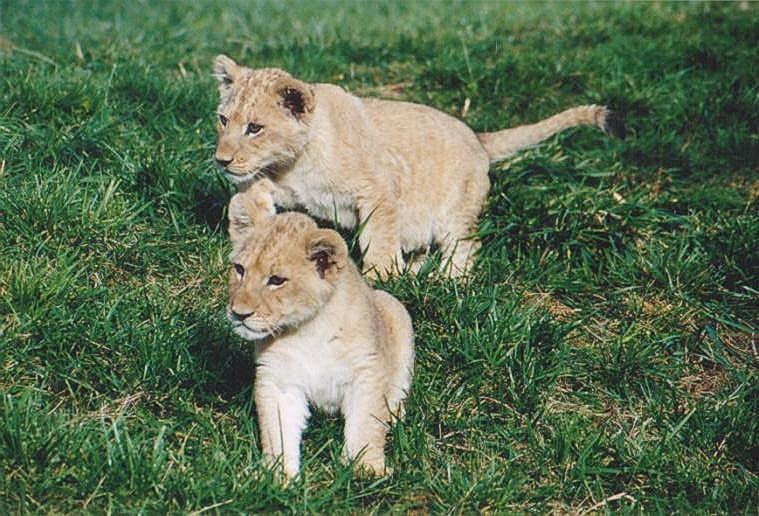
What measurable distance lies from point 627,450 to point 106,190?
326 cm

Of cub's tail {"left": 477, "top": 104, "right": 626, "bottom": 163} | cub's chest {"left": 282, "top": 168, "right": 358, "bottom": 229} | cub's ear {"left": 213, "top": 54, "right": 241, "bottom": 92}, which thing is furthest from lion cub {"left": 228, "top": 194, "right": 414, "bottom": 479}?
cub's tail {"left": 477, "top": 104, "right": 626, "bottom": 163}

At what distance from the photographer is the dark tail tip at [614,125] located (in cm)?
643

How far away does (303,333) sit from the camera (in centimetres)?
425

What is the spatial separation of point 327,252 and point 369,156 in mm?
2057

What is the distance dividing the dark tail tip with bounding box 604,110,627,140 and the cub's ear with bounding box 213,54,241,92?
2.35 metres

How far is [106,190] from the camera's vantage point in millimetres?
5887

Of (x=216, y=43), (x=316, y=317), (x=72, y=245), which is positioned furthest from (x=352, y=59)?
(x=316, y=317)

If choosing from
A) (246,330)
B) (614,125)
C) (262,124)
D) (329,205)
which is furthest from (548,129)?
(246,330)

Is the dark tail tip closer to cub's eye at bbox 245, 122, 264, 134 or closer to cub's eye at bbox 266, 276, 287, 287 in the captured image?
cub's eye at bbox 245, 122, 264, 134

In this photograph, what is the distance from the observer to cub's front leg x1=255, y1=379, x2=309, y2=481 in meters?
4.16

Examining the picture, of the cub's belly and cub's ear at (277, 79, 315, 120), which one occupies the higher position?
cub's ear at (277, 79, 315, 120)

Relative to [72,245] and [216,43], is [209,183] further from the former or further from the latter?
[216,43]

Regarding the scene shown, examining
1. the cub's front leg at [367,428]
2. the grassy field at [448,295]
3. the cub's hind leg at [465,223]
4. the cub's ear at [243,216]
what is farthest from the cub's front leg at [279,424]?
the cub's hind leg at [465,223]

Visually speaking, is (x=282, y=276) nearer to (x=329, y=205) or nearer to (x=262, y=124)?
(x=262, y=124)
